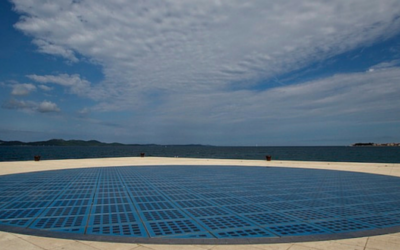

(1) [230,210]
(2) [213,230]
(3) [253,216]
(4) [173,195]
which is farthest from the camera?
(4) [173,195]

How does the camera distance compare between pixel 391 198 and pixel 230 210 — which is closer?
pixel 230 210

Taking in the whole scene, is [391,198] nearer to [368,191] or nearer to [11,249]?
[368,191]

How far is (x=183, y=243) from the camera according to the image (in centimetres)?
520

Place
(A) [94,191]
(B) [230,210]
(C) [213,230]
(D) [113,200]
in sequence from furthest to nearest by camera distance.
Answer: (A) [94,191] < (D) [113,200] < (B) [230,210] < (C) [213,230]

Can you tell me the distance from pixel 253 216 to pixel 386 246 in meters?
3.05

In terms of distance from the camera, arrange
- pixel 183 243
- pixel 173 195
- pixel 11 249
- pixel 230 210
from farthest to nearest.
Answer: pixel 173 195
pixel 230 210
pixel 183 243
pixel 11 249

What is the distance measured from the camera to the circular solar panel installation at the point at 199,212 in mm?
5867

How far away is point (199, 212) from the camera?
25.5ft

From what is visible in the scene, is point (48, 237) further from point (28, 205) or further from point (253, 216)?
point (253, 216)

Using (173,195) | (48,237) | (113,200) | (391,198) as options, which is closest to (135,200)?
(113,200)

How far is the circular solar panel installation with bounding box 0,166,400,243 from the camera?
5867 mm

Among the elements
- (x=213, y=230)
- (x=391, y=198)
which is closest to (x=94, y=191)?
(x=213, y=230)

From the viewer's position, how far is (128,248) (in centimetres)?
489

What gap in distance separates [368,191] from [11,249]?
40.1ft
